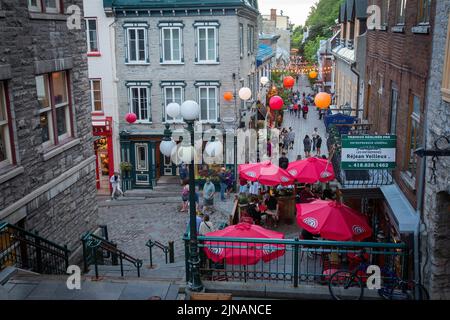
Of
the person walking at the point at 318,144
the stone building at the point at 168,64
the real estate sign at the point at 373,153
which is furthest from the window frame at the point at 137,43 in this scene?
the real estate sign at the point at 373,153

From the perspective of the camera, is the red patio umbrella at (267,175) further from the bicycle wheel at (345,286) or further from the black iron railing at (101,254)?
the bicycle wheel at (345,286)

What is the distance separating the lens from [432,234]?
26.5ft

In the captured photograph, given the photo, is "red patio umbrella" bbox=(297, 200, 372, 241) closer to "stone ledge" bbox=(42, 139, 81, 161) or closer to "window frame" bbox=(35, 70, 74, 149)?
"stone ledge" bbox=(42, 139, 81, 161)

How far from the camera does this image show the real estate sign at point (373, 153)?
10578 mm

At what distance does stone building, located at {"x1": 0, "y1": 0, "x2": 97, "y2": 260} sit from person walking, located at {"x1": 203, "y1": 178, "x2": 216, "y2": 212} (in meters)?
5.77

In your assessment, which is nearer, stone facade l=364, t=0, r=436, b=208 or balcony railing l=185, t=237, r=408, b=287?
balcony railing l=185, t=237, r=408, b=287

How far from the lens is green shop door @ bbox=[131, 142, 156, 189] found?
2500cm

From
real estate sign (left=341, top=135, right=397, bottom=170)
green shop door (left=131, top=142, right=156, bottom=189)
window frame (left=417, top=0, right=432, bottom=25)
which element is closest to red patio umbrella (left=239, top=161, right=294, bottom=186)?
real estate sign (left=341, top=135, right=397, bottom=170)

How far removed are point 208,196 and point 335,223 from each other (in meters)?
8.71

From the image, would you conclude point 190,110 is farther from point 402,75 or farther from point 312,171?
point 312,171

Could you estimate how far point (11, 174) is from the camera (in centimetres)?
953

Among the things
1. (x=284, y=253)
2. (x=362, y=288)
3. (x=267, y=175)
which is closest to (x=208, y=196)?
(x=267, y=175)
